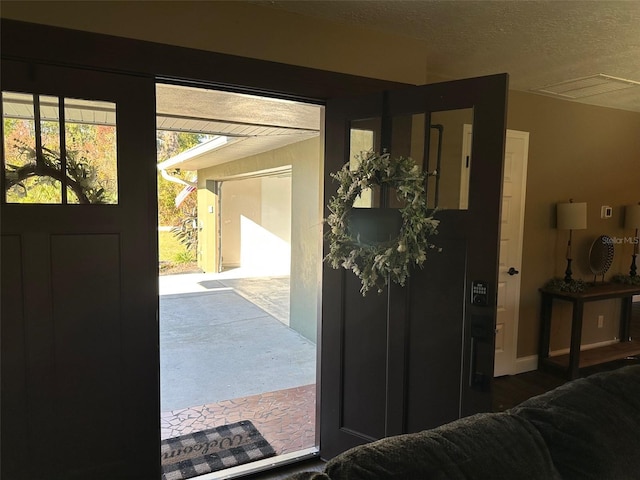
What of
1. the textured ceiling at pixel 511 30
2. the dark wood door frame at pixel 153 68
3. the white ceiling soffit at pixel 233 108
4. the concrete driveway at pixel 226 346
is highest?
the textured ceiling at pixel 511 30

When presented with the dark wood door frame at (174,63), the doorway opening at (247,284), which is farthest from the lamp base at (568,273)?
the dark wood door frame at (174,63)

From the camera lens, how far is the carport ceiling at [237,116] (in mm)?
2912

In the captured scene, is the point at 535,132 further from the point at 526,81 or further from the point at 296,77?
the point at 296,77

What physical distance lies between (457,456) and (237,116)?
127 inches

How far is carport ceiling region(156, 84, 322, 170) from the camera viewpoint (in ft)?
9.55

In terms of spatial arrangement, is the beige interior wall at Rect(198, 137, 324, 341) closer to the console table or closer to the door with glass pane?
the console table

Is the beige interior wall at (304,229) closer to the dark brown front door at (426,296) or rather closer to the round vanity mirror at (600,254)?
the dark brown front door at (426,296)

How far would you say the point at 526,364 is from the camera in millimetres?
4078

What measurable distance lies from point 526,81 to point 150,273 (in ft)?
10.2

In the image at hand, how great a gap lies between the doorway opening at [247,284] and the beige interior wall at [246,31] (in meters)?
0.32

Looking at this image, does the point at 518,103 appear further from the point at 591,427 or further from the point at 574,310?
the point at 591,427

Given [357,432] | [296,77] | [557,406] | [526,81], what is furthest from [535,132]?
[557,406]

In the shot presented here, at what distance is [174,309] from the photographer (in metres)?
6.49

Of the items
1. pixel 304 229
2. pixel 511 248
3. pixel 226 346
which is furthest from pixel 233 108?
pixel 226 346
